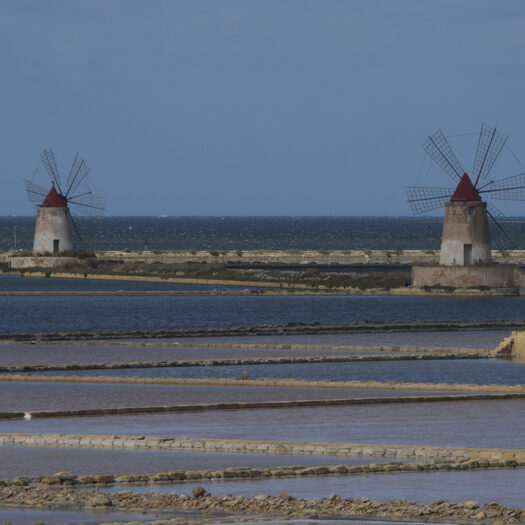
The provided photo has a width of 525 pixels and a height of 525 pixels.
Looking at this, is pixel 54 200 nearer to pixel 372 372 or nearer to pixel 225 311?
pixel 225 311

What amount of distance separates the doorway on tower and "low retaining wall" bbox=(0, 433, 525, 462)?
140ft

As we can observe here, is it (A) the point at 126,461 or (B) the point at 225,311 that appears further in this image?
(B) the point at 225,311

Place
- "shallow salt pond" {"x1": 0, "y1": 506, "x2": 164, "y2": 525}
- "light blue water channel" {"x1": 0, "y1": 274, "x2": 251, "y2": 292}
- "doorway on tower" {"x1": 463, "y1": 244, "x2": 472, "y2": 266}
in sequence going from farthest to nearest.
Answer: "light blue water channel" {"x1": 0, "y1": 274, "x2": 251, "y2": 292} → "doorway on tower" {"x1": 463, "y1": 244, "x2": 472, "y2": 266} → "shallow salt pond" {"x1": 0, "y1": 506, "x2": 164, "y2": 525}

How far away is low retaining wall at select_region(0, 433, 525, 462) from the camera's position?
17766 millimetres

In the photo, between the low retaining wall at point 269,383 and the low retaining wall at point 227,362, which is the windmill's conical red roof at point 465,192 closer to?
the low retaining wall at point 227,362

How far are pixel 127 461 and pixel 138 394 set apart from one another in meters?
9.23

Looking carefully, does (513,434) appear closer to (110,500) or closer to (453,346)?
(110,500)

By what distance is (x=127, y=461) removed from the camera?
699 inches

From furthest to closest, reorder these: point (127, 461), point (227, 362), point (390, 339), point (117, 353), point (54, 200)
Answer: point (54, 200)
point (390, 339)
point (117, 353)
point (227, 362)
point (127, 461)

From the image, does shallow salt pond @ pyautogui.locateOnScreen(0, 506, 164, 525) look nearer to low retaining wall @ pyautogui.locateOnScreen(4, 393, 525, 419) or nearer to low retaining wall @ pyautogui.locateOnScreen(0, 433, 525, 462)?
low retaining wall @ pyautogui.locateOnScreen(0, 433, 525, 462)

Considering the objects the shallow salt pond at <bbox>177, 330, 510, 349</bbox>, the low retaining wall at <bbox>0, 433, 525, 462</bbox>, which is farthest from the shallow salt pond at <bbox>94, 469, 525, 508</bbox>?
the shallow salt pond at <bbox>177, 330, 510, 349</bbox>

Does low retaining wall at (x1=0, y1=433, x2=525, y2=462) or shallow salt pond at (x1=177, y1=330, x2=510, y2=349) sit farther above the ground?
low retaining wall at (x1=0, y1=433, x2=525, y2=462)

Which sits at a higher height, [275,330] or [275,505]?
[275,505]

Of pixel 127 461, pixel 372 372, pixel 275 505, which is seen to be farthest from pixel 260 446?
pixel 372 372
